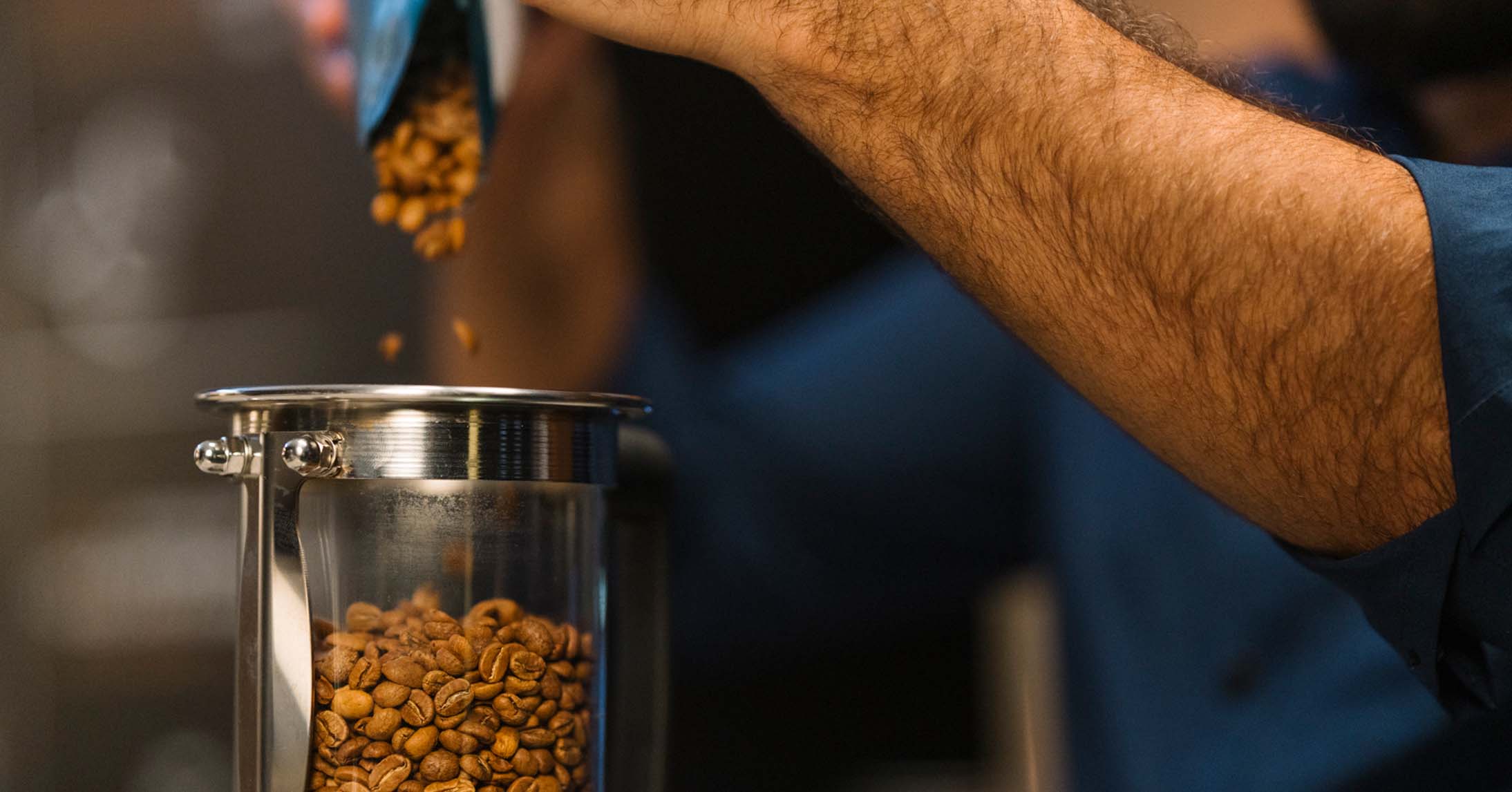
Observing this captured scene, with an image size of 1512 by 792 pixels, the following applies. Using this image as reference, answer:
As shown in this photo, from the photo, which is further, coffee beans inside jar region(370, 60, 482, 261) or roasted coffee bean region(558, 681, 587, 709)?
coffee beans inside jar region(370, 60, 482, 261)

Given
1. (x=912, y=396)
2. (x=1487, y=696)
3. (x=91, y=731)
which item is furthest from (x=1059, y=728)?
(x=91, y=731)

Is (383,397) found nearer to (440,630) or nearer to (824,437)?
(440,630)

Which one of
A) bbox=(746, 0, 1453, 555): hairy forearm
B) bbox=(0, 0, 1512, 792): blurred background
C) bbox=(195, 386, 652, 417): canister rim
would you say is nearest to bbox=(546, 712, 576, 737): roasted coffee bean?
bbox=(195, 386, 652, 417): canister rim

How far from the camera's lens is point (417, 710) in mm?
428

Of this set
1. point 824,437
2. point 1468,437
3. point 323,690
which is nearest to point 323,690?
point 323,690

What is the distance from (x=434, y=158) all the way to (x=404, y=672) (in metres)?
0.29

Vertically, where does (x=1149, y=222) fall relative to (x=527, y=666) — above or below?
above

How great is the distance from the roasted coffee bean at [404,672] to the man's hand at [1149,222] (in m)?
0.24

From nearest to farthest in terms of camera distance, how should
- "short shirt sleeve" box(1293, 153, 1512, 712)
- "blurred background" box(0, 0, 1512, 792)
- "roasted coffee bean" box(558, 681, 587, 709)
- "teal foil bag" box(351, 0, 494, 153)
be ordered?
"short shirt sleeve" box(1293, 153, 1512, 712) → "roasted coffee bean" box(558, 681, 587, 709) → "teal foil bag" box(351, 0, 494, 153) → "blurred background" box(0, 0, 1512, 792)

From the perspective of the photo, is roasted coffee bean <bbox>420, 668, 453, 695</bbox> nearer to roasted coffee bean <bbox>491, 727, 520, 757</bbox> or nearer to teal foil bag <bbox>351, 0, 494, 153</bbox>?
roasted coffee bean <bbox>491, 727, 520, 757</bbox>

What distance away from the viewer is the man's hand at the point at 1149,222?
392 millimetres

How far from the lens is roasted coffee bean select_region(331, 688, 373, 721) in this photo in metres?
0.43

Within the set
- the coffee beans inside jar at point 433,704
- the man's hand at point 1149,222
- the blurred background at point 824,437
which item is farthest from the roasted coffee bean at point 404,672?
the blurred background at point 824,437

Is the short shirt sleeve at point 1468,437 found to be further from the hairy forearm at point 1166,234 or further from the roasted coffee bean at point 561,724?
the roasted coffee bean at point 561,724
